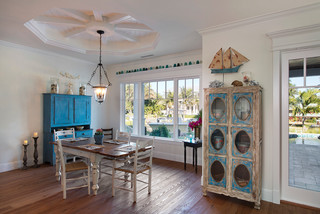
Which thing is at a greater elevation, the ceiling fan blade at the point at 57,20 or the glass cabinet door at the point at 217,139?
the ceiling fan blade at the point at 57,20

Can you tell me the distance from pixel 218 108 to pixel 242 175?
3.50ft

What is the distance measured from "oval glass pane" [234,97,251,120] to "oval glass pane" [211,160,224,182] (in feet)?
2.68

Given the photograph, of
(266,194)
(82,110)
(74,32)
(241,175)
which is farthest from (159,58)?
(266,194)

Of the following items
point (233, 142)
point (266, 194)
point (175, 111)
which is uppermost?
point (175, 111)

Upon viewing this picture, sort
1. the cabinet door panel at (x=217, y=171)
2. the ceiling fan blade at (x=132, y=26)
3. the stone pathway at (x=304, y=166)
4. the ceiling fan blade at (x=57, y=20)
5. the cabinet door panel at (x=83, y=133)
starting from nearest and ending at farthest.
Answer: the stone pathway at (x=304, y=166) < the cabinet door panel at (x=217, y=171) < the ceiling fan blade at (x=57, y=20) < the ceiling fan blade at (x=132, y=26) < the cabinet door panel at (x=83, y=133)

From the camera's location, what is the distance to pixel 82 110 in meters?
5.43

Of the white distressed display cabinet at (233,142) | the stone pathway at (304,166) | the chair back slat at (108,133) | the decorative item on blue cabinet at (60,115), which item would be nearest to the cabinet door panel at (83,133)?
the decorative item on blue cabinet at (60,115)

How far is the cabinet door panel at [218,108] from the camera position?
9.97ft

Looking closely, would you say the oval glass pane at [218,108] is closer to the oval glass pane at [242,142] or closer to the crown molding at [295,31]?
the oval glass pane at [242,142]

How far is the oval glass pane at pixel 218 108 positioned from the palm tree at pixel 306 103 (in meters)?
1.04

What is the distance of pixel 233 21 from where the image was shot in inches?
125

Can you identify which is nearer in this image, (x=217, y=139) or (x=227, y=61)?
(x=217, y=139)

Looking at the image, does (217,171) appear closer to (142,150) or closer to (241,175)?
(241,175)

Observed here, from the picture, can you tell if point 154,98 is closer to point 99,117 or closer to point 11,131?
point 99,117
